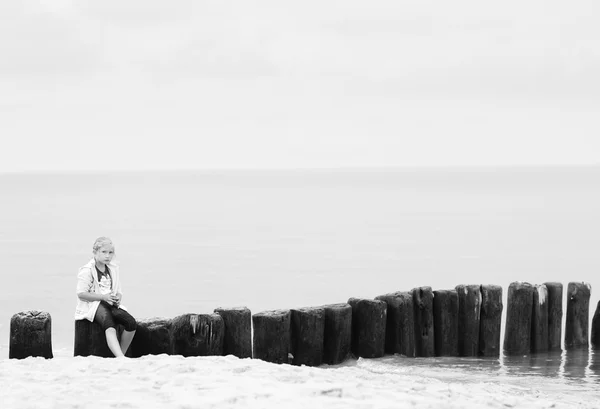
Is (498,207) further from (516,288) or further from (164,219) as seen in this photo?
(516,288)

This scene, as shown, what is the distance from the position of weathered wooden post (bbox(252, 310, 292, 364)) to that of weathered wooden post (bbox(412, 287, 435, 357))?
1751 millimetres

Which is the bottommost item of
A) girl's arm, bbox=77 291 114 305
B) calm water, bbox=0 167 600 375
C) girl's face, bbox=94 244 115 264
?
calm water, bbox=0 167 600 375

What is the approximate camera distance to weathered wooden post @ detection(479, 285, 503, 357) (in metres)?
10.9

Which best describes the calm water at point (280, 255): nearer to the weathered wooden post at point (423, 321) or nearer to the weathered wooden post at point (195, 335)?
the weathered wooden post at point (423, 321)

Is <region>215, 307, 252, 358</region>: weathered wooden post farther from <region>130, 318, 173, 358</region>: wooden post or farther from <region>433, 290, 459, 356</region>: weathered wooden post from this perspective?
<region>433, 290, 459, 356</region>: weathered wooden post

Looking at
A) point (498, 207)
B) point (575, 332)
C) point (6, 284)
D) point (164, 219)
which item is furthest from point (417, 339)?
point (498, 207)

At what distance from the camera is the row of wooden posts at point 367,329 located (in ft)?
→ 29.1

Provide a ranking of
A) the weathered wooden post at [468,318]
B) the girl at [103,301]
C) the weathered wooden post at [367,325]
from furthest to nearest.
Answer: the weathered wooden post at [468,318] → the weathered wooden post at [367,325] → the girl at [103,301]

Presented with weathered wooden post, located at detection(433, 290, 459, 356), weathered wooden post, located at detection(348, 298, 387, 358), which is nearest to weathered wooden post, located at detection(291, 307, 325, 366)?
weathered wooden post, located at detection(348, 298, 387, 358)

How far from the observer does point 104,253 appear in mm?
8719

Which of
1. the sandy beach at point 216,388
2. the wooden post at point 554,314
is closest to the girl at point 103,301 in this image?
the sandy beach at point 216,388

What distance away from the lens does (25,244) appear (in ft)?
131

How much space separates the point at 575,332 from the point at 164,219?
45.0 meters

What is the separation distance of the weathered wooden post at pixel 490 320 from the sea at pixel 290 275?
0.63ft
